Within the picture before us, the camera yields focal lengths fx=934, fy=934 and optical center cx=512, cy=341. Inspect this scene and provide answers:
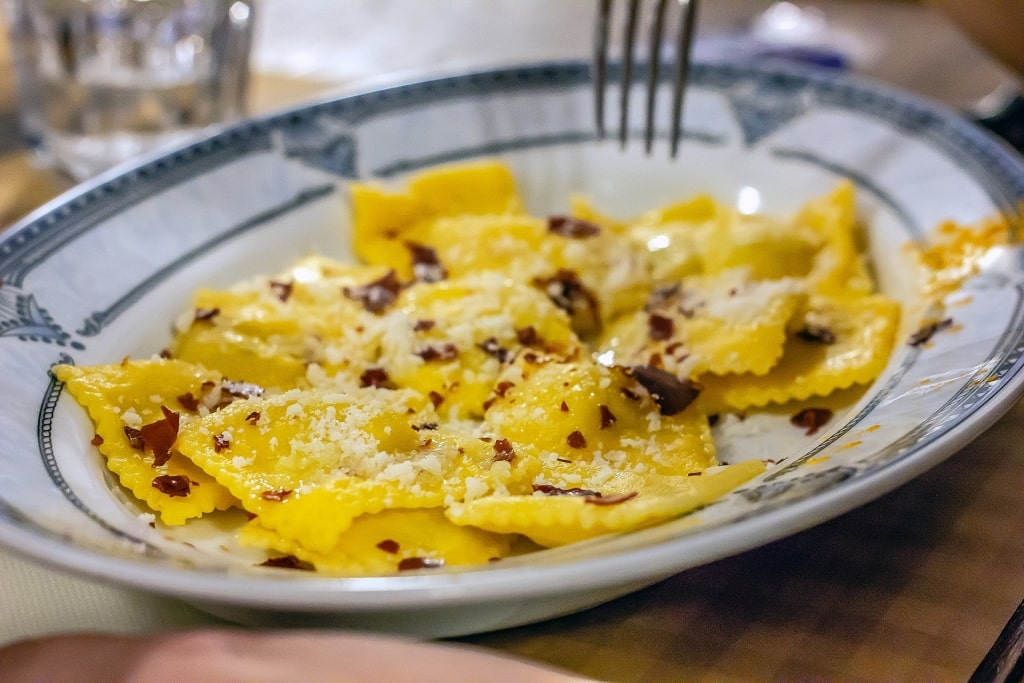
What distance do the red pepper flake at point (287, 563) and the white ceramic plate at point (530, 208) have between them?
3.0 inches

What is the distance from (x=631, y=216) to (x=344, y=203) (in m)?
0.76

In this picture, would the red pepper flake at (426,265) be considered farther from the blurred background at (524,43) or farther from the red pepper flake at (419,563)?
the blurred background at (524,43)

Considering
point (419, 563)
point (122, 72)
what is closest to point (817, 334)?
point (419, 563)

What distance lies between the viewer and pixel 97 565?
1.04m

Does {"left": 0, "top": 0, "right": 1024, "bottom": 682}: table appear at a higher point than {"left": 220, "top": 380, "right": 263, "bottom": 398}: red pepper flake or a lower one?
lower

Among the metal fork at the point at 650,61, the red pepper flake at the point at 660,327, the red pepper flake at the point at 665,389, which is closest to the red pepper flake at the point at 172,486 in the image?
the red pepper flake at the point at 665,389

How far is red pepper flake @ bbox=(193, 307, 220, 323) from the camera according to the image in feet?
5.90

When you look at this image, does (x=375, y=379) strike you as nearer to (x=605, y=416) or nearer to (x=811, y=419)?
(x=605, y=416)

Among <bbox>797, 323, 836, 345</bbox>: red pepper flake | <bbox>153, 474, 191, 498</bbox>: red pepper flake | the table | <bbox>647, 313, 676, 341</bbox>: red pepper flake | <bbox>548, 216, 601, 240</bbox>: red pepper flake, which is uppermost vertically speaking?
<bbox>548, 216, 601, 240</bbox>: red pepper flake

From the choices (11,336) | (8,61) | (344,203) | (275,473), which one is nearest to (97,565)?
(275,473)

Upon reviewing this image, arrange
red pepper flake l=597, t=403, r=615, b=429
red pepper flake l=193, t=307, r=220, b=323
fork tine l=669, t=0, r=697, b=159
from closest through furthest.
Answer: red pepper flake l=597, t=403, r=615, b=429 → red pepper flake l=193, t=307, r=220, b=323 → fork tine l=669, t=0, r=697, b=159

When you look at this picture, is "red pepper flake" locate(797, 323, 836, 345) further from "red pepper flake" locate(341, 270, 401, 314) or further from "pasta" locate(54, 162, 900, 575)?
"red pepper flake" locate(341, 270, 401, 314)

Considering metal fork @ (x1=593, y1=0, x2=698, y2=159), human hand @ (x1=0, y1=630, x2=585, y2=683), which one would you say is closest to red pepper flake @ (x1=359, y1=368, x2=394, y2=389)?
human hand @ (x1=0, y1=630, x2=585, y2=683)

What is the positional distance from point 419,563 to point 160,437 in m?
0.51
